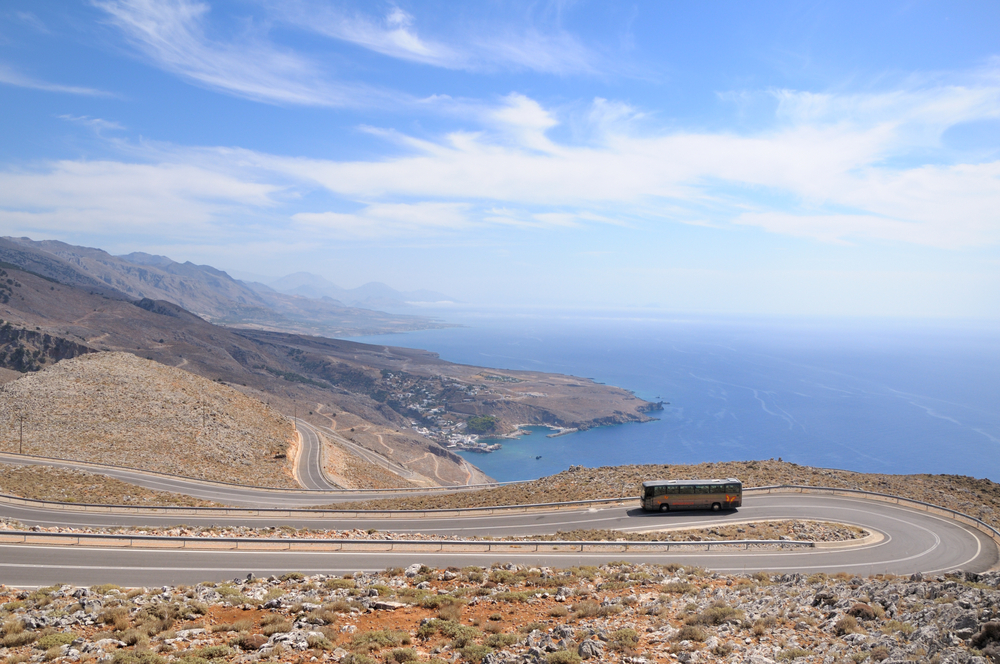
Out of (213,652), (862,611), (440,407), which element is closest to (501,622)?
(213,652)

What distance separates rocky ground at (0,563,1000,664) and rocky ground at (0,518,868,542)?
7.06 metres

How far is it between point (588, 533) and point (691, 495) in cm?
913

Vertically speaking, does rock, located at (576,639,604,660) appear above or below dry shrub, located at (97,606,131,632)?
above

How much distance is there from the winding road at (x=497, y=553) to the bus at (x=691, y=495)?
0.60 meters

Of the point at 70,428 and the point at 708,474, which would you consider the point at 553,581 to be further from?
the point at 70,428

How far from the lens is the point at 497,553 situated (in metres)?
20.1

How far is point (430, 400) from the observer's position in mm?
185625

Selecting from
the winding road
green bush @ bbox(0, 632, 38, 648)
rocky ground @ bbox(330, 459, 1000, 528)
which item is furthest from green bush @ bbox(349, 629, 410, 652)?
rocky ground @ bbox(330, 459, 1000, 528)

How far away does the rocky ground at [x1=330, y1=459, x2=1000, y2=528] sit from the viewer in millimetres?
33250

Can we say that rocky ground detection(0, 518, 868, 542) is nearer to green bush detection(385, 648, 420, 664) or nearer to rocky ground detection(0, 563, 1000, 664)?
rocky ground detection(0, 563, 1000, 664)

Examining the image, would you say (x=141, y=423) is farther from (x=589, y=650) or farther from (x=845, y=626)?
(x=845, y=626)

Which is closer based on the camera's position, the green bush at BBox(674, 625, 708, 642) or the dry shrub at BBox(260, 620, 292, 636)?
the green bush at BBox(674, 625, 708, 642)

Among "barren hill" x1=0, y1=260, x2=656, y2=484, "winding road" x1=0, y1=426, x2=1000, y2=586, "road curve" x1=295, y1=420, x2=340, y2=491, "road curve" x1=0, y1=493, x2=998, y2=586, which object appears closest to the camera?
"road curve" x1=0, y1=493, x2=998, y2=586

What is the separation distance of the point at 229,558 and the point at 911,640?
1938cm
